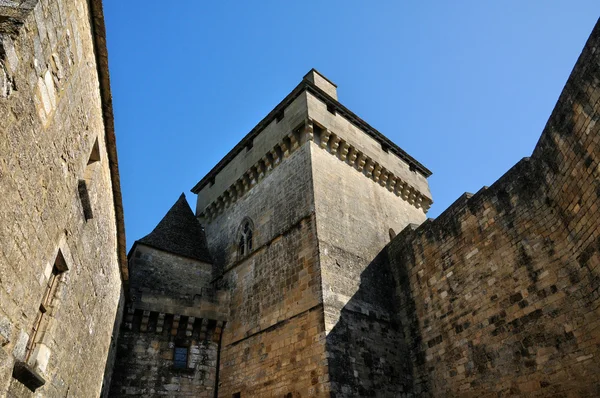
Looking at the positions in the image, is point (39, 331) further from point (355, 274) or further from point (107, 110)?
point (355, 274)

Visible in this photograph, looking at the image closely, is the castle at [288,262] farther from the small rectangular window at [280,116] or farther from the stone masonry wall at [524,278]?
the small rectangular window at [280,116]

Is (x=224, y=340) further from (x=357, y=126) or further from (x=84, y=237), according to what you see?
(x=357, y=126)

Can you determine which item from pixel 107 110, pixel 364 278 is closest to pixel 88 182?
pixel 107 110

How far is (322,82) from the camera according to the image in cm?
1423

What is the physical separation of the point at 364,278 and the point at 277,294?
206cm

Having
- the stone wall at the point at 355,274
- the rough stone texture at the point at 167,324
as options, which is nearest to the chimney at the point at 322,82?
the stone wall at the point at 355,274

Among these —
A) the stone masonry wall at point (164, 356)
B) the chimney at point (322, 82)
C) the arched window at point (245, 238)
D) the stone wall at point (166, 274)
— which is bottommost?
the stone masonry wall at point (164, 356)

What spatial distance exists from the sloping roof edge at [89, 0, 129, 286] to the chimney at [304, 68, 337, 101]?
865 cm

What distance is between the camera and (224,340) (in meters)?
10.2

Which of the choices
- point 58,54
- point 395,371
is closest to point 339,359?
point 395,371

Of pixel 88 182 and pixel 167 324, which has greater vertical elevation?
pixel 167 324

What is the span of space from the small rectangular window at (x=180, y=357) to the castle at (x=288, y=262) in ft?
0.16

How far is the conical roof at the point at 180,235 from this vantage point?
11664 mm

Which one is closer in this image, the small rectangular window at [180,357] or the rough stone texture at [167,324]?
the rough stone texture at [167,324]
